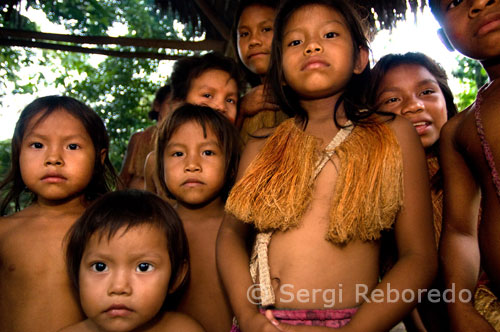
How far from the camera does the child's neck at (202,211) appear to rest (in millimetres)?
2094

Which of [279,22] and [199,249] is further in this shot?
[199,249]

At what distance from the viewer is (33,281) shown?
183 centimetres

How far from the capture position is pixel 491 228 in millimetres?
1480

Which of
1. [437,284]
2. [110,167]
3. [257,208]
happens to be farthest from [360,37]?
[110,167]

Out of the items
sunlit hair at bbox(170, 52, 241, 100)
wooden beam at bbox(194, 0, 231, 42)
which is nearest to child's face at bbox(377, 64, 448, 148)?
sunlit hair at bbox(170, 52, 241, 100)

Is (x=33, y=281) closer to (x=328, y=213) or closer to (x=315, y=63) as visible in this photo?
(x=328, y=213)

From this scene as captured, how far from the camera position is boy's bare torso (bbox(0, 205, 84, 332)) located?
5.94 feet

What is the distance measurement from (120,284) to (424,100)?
1564 mm

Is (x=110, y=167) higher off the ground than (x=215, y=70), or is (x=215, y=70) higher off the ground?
(x=215, y=70)

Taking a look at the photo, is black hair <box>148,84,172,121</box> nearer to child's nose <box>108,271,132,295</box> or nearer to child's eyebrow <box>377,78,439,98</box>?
child's eyebrow <box>377,78,439,98</box>

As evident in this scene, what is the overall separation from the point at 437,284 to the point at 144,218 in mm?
1257

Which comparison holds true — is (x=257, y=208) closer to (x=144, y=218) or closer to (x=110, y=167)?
(x=144, y=218)

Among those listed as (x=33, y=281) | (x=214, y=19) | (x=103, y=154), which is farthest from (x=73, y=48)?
(x=33, y=281)

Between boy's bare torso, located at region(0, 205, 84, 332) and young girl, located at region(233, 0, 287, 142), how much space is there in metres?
1.19
